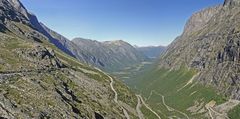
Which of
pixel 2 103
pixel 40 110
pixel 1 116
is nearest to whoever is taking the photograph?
pixel 1 116

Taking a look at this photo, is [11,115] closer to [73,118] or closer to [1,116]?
[1,116]

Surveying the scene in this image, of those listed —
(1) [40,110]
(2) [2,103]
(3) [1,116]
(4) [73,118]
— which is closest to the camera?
(3) [1,116]

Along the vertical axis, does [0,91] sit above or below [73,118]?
above

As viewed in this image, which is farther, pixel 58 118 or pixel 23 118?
pixel 58 118

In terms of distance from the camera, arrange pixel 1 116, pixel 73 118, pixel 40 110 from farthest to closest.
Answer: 1. pixel 73 118
2. pixel 40 110
3. pixel 1 116

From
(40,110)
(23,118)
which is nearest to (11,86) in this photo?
(40,110)

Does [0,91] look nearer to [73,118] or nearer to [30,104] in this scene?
[30,104]

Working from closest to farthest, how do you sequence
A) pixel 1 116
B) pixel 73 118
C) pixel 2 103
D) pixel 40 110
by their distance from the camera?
pixel 1 116 → pixel 2 103 → pixel 40 110 → pixel 73 118

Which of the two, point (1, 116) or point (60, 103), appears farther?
point (60, 103)

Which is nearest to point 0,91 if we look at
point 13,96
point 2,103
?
point 13,96
